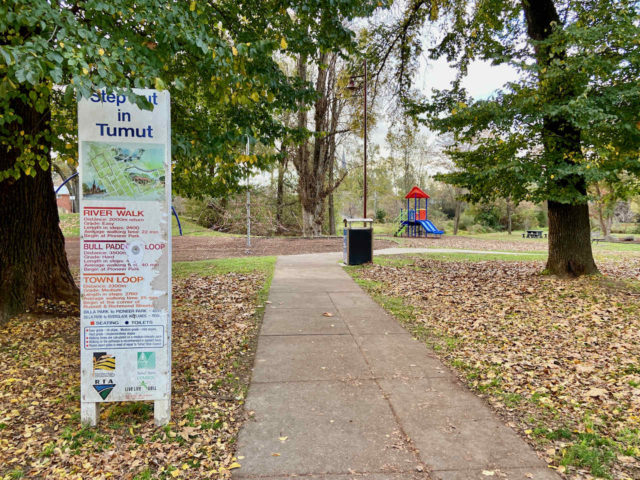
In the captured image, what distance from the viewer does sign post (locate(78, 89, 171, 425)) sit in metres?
3.11

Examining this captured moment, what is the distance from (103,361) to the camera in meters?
3.24

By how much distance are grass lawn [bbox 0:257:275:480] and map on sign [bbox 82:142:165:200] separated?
6.07 ft

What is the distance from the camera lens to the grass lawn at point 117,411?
9.21 feet

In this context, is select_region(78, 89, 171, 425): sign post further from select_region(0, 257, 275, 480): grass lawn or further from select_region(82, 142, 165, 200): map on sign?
select_region(0, 257, 275, 480): grass lawn

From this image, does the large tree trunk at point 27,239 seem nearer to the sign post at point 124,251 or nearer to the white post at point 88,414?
the sign post at point 124,251

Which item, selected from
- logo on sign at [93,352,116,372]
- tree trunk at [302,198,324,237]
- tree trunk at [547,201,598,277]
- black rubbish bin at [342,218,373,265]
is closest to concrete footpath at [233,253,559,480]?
logo on sign at [93,352,116,372]

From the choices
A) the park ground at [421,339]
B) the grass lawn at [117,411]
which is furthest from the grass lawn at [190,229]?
the grass lawn at [117,411]

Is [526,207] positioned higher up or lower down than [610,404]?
higher up

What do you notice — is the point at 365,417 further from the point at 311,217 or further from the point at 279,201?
the point at 279,201

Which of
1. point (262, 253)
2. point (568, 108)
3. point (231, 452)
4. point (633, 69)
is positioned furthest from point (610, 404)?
point (262, 253)

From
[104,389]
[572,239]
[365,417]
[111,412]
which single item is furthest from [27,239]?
[572,239]

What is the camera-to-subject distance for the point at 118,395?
326cm

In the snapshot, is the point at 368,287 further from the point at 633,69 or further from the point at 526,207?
the point at 526,207

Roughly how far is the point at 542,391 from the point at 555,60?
5880 millimetres
